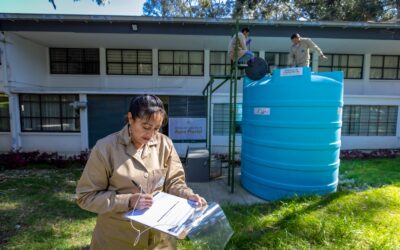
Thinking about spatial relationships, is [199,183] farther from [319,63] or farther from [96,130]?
[319,63]

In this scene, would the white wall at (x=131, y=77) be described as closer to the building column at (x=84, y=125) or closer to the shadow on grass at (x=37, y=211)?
the building column at (x=84, y=125)

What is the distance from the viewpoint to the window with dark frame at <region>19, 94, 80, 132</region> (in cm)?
970

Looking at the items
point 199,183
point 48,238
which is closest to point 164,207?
point 48,238

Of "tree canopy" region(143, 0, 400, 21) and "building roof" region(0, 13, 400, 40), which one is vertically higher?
"tree canopy" region(143, 0, 400, 21)

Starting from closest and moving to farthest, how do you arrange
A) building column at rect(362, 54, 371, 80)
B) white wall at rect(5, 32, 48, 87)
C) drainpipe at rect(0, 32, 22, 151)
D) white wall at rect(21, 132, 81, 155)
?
drainpipe at rect(0, 32, 22, 151), white wall at rect(5, 32, 48, 87), white wall at rect(21, 132, 81, 155), building column at rect(362, 54, 371, 80)

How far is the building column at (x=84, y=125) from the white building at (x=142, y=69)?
0.11ft

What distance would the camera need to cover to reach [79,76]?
38.7ft

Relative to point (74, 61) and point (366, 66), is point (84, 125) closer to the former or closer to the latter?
point (74, 61)

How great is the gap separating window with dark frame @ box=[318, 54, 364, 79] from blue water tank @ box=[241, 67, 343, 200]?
29.3 ft

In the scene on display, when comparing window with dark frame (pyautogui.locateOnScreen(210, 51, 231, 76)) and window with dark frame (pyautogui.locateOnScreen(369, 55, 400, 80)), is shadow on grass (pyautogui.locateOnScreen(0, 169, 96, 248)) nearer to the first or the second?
window with dark frame (pyautogui.locateOnScreen(210, 51, 231, 76))

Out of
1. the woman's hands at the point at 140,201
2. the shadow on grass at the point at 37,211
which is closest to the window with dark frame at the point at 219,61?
the shadow on grass at the point at 37,211

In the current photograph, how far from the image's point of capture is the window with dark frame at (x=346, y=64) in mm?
12539

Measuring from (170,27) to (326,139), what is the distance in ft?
21.8

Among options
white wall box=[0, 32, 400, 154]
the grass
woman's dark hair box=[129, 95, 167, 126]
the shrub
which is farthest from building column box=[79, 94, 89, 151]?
woman's dark hair box=[129, 95, 167, 126]
